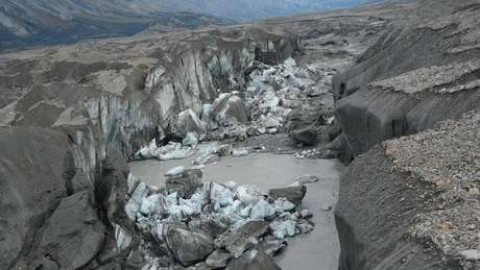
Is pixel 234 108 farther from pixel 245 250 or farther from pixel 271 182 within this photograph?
pixel 245 250

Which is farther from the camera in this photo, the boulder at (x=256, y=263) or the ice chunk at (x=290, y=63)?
the ice chunk at (x=290, y=63)

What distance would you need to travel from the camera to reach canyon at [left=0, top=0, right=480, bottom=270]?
438 inches

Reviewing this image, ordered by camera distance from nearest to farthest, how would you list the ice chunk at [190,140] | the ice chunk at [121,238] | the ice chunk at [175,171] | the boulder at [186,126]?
the ice chunk at [121,238]
the ice chunk at [175,171]
the ice chunk at [190,140]
the boulder at [186,126]

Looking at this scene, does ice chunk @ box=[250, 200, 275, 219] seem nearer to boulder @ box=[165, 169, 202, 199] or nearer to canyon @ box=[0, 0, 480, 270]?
canyon @ box=[0, 0, 480, 270]

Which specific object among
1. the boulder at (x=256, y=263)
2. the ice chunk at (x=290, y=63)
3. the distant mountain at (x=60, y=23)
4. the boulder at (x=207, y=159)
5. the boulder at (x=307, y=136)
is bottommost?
the distant mountain at (x=60, y=23)

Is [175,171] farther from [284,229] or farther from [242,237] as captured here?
[284,229]

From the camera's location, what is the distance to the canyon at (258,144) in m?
11.1

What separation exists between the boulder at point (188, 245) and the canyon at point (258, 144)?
142mm

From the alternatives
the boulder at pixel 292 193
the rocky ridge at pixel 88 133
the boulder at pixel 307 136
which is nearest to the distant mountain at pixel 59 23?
the rocky ridge at pixel 88 133

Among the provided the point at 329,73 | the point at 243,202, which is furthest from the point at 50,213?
the point at 329,73

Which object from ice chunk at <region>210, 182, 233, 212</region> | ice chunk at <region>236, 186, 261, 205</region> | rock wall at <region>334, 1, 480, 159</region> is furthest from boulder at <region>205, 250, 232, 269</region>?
rock wall at <region>334, 1, 480, 159</region>

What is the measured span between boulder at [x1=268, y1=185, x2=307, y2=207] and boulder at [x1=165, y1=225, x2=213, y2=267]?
11.4 ft

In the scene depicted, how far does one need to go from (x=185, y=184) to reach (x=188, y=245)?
4.87 metres

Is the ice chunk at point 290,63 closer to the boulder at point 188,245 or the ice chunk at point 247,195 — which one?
the ice chunk at point 247,195
